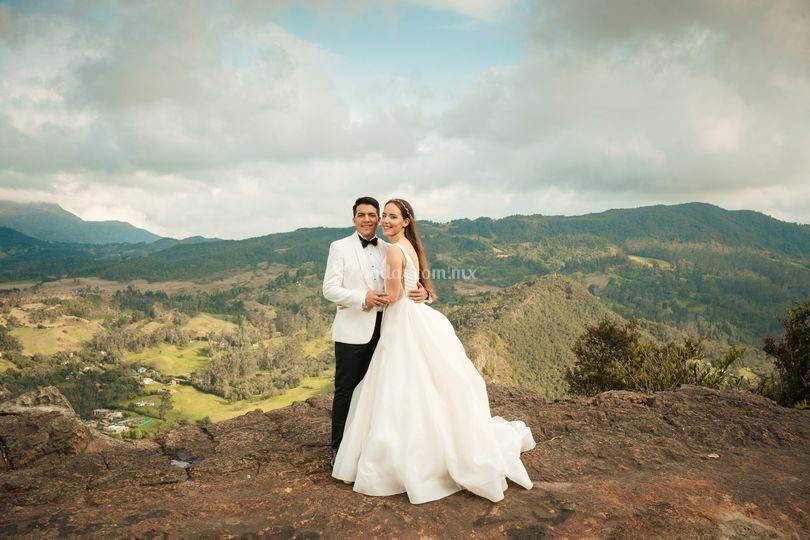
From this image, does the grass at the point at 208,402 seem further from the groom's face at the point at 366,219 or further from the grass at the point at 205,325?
the groom's face at the point at 366,219

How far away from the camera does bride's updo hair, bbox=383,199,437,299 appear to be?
508 centimetres

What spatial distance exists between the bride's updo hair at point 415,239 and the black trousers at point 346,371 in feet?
2.41

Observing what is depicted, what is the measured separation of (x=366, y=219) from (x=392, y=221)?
0.38 meters

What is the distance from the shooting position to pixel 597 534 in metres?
3.61

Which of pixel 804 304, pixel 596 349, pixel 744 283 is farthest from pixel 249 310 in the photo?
pixel 744 283

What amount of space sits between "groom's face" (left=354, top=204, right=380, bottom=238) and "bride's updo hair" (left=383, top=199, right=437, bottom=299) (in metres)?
0.24

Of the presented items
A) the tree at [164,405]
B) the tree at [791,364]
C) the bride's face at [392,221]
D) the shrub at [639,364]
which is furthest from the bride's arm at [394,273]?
the tree at [164,405]

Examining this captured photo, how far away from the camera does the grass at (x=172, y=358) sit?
110 meters

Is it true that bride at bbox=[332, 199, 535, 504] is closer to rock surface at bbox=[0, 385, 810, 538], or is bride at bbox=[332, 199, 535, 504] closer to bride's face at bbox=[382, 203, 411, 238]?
bride's face at bbox=[382, 203, 411, 238]

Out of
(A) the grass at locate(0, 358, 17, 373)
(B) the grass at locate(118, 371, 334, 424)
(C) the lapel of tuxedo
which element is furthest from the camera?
(A) the grass at locate(0, 358, 17, 373)

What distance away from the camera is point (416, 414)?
4.68 m

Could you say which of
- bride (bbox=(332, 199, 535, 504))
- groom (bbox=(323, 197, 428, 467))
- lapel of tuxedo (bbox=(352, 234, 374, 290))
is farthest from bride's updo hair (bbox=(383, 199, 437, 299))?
lapel of tuxedo (bbox=(352, 234, 374, 290))

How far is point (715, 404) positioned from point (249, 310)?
185 m

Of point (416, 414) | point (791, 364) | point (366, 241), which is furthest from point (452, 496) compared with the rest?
point (791, 364)
